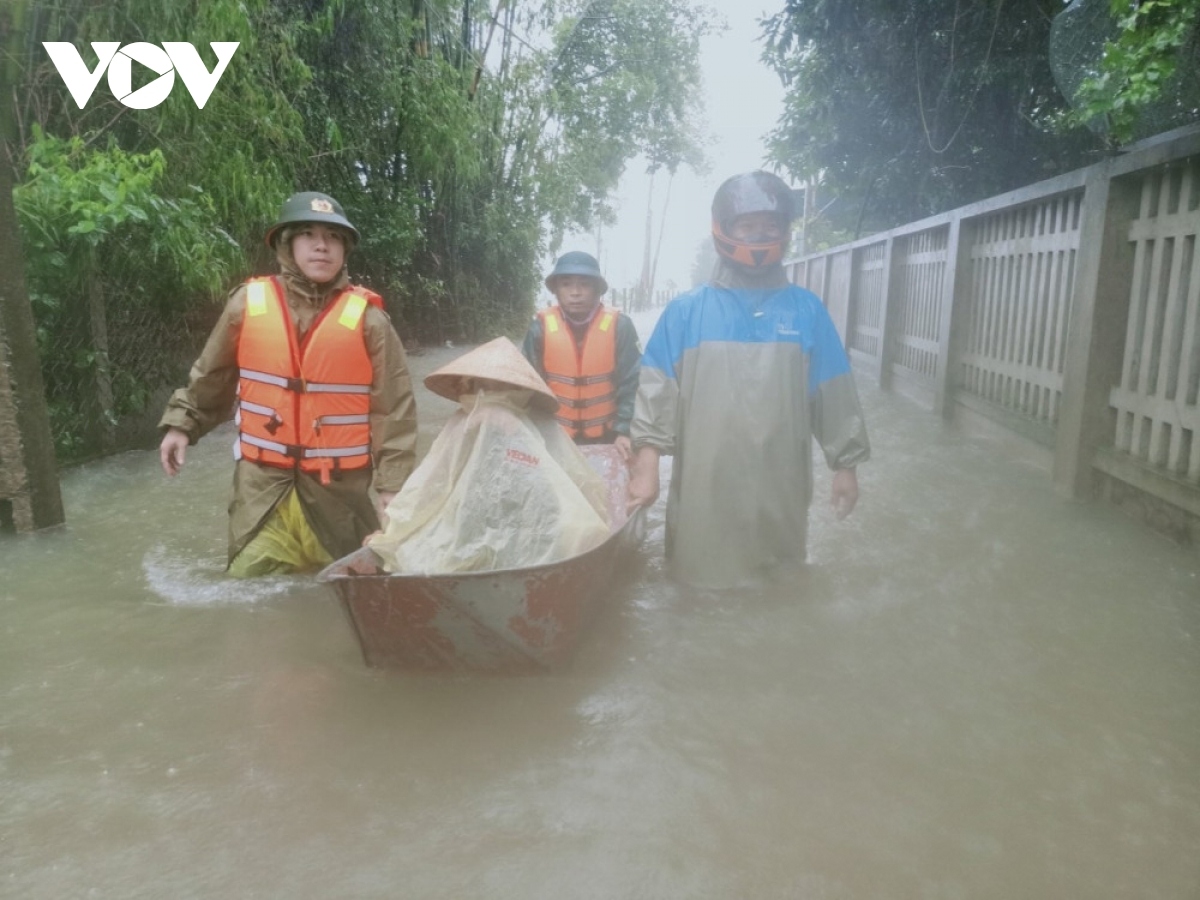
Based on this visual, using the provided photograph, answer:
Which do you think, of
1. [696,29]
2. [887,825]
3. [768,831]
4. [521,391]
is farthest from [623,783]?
[696,29]

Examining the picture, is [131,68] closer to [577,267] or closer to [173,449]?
[577,267]

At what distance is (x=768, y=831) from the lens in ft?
8.46

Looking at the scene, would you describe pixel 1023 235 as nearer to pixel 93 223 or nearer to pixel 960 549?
pixel 960 549

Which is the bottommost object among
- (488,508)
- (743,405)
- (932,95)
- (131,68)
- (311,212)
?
(488,508)

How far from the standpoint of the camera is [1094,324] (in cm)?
548

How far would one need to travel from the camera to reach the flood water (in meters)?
2.42

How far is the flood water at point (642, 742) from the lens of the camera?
95.4 inches

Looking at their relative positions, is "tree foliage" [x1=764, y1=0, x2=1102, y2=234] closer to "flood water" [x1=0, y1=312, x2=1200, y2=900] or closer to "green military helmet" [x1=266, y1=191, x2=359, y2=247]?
"flood water" [x1=0, y1=312, x2=1200, y2=900]

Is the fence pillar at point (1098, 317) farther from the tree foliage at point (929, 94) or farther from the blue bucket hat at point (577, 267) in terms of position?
the tree foliage at point (929, 94)

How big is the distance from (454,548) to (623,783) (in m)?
1.03

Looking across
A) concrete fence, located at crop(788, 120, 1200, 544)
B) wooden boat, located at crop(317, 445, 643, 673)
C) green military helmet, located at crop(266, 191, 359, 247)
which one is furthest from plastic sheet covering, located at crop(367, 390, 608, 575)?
concrete fence, located at crop(788, 120, 1200, 544)

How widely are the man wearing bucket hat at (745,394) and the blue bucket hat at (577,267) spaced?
1203mm

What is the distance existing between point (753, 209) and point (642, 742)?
2.29 m

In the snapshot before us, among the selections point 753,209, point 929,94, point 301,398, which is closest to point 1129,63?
point 753,209
